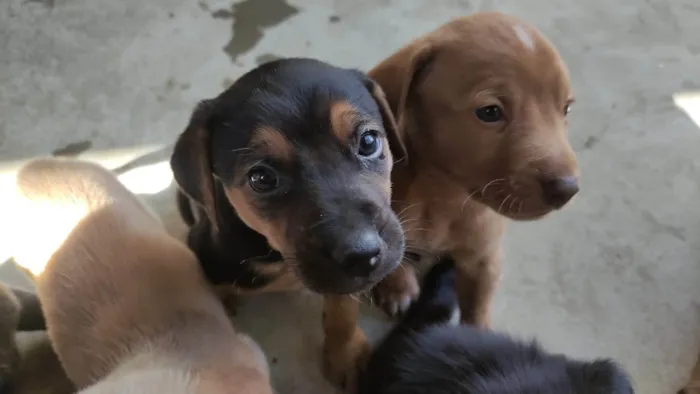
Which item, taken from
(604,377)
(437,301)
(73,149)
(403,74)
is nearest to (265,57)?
(73,149)

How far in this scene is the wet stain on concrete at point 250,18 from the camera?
3.43 m

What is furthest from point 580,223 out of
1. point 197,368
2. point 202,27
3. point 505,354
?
point 202,27

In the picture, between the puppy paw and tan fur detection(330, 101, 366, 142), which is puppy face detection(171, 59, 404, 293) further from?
the puppy paw

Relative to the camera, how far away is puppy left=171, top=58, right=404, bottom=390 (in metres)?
1.85

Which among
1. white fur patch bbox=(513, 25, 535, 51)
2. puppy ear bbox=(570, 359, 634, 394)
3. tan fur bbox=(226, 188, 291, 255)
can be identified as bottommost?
puppy ear bbox=(570, 359, 634, 394)

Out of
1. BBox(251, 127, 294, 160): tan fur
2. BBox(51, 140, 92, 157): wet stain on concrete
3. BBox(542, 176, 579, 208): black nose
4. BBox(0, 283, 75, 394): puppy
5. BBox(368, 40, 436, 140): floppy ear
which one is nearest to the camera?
BBox(251, 127, 294, 160): tan fur

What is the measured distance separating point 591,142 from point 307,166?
5.39ft

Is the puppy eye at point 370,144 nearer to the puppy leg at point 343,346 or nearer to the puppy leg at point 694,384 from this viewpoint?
the puppy leg at point 343,346

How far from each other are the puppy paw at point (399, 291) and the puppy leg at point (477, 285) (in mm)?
168

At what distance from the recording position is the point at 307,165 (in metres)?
1.91

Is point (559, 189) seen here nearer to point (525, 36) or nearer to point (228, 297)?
point (525, 36)

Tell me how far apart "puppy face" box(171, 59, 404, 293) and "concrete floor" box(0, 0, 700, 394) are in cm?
80

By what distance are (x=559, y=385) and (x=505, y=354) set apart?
0.84ft

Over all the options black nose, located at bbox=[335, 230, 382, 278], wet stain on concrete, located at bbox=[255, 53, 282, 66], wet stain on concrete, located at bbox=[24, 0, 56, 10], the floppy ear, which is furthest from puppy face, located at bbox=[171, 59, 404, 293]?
wet stain on concrete, located at bbox=[24, 0, 56, 10]
